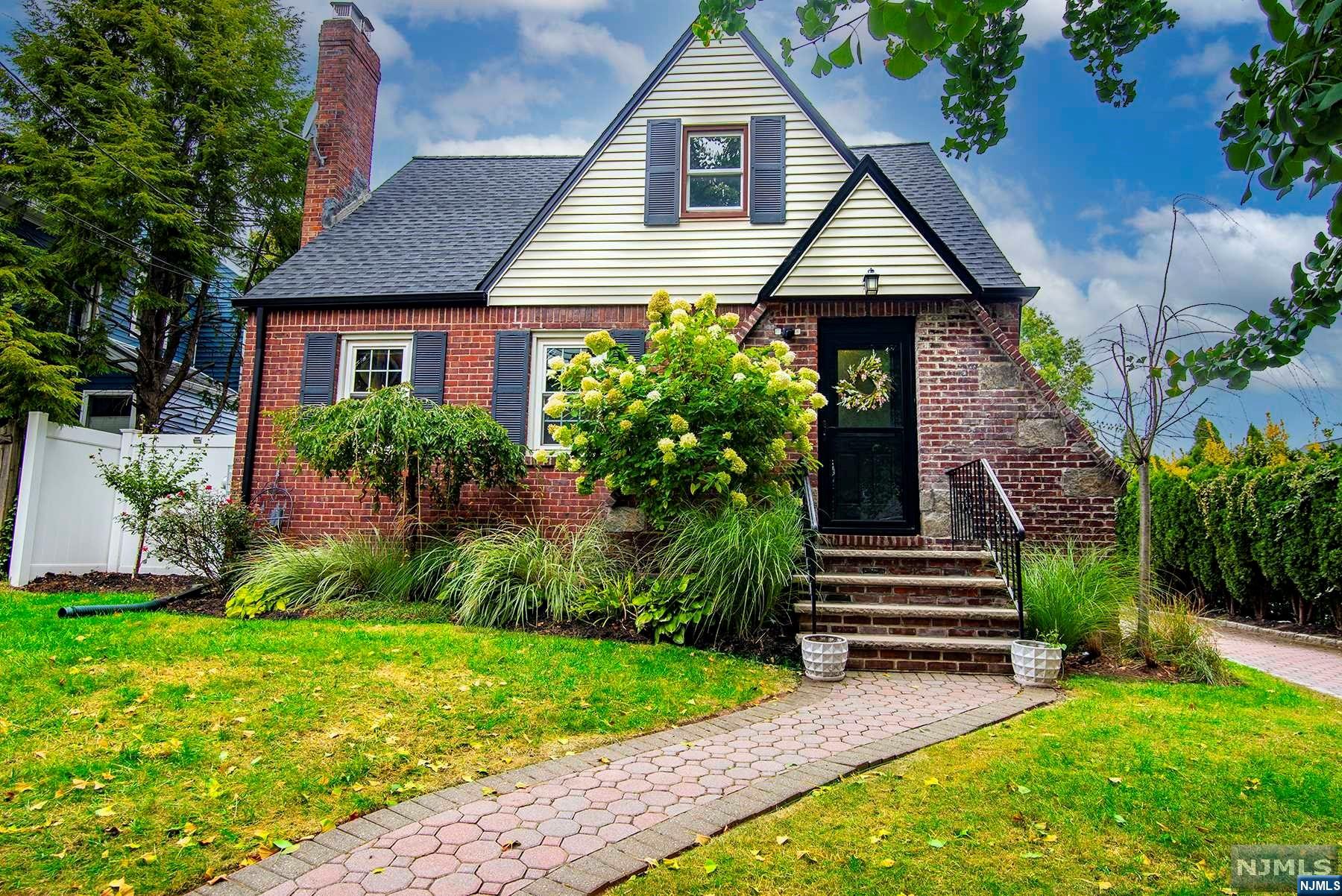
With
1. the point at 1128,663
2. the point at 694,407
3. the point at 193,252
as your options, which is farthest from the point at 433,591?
the point at 193,252

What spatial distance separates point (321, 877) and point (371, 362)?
830cm

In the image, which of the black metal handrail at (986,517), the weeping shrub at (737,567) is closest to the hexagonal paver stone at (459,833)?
the weeping shrub at (737,567)

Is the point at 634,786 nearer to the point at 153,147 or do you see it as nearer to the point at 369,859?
the point at 369,859

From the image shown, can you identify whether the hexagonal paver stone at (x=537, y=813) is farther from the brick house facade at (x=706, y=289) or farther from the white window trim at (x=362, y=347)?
the white window trim at (x=362, y=347)

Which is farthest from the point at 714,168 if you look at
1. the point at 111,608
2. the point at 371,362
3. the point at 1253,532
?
the point at 111,608

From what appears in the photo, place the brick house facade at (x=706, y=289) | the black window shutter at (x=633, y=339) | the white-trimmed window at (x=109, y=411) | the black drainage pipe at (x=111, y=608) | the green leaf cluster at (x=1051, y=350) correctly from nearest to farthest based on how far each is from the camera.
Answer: the black drainage pipe at (x=111, y=608) → the brick house facade at (x=706, y=289) → the black window shutter at (x=633, y=339) → the white-trimmed window at (x=109, y=411) → the green leaf cluster at (x=1051, y=350)

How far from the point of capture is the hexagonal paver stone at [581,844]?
2793 millimetres

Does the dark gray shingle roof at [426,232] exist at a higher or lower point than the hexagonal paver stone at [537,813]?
higher

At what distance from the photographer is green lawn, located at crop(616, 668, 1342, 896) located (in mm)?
2666

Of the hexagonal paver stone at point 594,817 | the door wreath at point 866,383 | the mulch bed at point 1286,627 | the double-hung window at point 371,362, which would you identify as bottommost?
the hexagonal paver stone at point 594,817

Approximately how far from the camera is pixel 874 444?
875 cm

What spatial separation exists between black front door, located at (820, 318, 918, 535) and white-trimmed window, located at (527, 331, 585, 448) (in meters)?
3.08

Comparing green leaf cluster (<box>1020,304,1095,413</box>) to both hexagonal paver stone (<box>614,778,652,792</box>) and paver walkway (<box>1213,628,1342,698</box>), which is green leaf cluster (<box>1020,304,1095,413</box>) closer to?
paver walkway (<box>1213,628,1342,698</box>)

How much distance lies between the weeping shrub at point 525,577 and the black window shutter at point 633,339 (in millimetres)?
2423
